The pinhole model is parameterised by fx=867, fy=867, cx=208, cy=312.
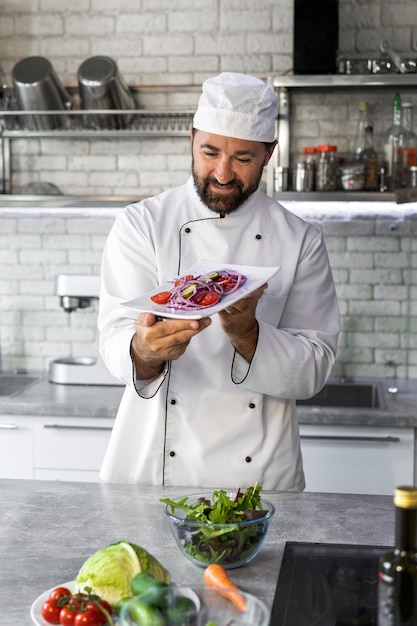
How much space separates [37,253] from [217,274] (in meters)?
2.26

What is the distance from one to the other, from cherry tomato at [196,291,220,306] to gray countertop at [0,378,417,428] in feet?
4.71

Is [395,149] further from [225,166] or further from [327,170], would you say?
[225,166]

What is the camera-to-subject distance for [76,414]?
11.2 ft

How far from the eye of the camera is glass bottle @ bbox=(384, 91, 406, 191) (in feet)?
12.1

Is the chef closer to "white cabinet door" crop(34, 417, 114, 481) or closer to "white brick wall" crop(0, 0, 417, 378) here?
"white cabinet door" crop(34, 417, 114, 481)

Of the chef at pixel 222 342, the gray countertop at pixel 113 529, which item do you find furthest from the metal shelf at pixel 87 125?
the gray countertop at pixel 113 529

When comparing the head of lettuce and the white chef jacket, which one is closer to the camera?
the head of lettuce

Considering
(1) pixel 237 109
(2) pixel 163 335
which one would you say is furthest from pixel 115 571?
(1) pixel 237 109

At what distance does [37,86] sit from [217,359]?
189 centimetres

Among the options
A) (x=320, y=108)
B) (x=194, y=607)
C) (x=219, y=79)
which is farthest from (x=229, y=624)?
(x=320, y=108)

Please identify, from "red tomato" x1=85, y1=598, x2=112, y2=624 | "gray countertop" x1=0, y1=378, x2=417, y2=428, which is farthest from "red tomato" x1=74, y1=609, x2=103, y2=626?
"gray countertop" x1=0, y1=378, x2=417, y2=428

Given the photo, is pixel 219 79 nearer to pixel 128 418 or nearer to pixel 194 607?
pixel 128 418

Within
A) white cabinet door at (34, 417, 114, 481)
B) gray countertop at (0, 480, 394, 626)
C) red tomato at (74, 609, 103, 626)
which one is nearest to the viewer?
red tomato at (74, 609, 103, 626)

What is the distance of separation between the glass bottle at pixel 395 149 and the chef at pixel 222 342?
1.28m
